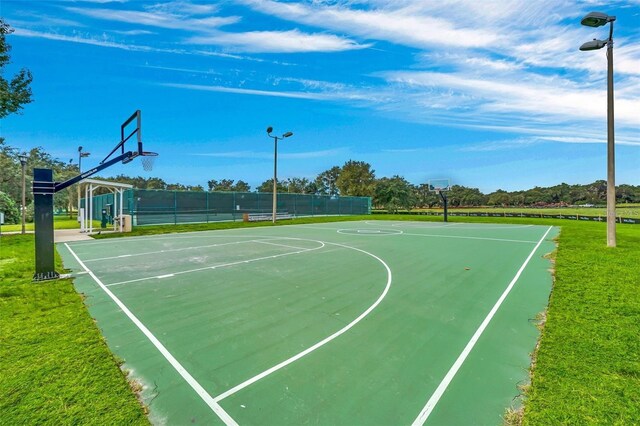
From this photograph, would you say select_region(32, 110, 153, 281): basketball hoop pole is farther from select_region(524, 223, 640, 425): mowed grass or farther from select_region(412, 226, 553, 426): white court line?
select_region(524, 223, 640, 425): mowed grass

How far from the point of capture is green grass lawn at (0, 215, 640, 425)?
7.57 ft

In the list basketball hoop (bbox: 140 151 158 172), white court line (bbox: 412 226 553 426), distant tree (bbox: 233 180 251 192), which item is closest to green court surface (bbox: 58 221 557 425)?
white court line (bbox: 412 226 553 426)

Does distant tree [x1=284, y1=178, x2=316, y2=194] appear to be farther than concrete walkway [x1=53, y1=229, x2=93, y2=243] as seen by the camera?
Yes

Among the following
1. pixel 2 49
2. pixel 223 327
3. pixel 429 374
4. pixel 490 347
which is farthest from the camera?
pixel 2 49

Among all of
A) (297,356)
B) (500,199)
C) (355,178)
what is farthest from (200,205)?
(500,199)

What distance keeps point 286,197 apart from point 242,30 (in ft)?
58.5

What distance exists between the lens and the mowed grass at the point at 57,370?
229cm

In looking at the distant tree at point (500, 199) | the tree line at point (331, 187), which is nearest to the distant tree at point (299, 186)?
the tree line at point (331, 187)

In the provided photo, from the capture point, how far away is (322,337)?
11.9ft

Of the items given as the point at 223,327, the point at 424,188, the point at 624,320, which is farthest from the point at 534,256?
the point at 424,188

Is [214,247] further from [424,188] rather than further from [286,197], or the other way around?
[424,188]

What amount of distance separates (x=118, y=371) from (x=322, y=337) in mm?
2063

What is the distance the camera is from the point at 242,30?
37.0ft

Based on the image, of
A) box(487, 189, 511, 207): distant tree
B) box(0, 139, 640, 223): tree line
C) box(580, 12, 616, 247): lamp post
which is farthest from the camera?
box(487, 189, 511, 207): distant tree
